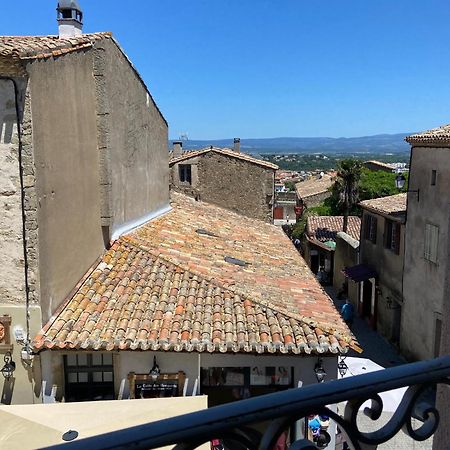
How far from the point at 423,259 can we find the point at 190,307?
411 inches

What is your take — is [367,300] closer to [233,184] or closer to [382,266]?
[382,266]

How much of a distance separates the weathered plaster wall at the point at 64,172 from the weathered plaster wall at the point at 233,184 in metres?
14.8

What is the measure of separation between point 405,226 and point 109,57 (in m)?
12.2

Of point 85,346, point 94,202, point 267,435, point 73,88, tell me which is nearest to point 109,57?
point 73,88

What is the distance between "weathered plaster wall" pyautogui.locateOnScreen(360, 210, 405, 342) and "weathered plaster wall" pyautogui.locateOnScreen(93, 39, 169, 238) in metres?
9.45

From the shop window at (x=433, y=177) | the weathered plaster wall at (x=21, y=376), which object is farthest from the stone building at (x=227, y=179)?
the weathered plaster wall at (x=21, y=376)

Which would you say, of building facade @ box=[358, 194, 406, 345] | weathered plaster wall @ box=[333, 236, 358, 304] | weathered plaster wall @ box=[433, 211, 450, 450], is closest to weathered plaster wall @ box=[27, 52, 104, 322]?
weathered plaster wall @ box=[433, 211, 450, 450]

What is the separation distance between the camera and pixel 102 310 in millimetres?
8305

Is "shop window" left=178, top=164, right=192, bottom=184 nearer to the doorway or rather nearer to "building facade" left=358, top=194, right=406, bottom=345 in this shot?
"building facade" left=358, top=194, right=406, bottom=345

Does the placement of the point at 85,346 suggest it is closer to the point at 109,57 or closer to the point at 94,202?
the point at 94,202

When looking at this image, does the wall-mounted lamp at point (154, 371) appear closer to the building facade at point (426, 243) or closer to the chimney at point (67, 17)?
the chimney at point (67, 17)

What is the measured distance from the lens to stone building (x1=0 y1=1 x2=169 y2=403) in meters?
7.06

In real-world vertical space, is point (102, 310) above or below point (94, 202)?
below

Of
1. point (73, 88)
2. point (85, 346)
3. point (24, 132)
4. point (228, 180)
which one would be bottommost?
point (85, 346)
